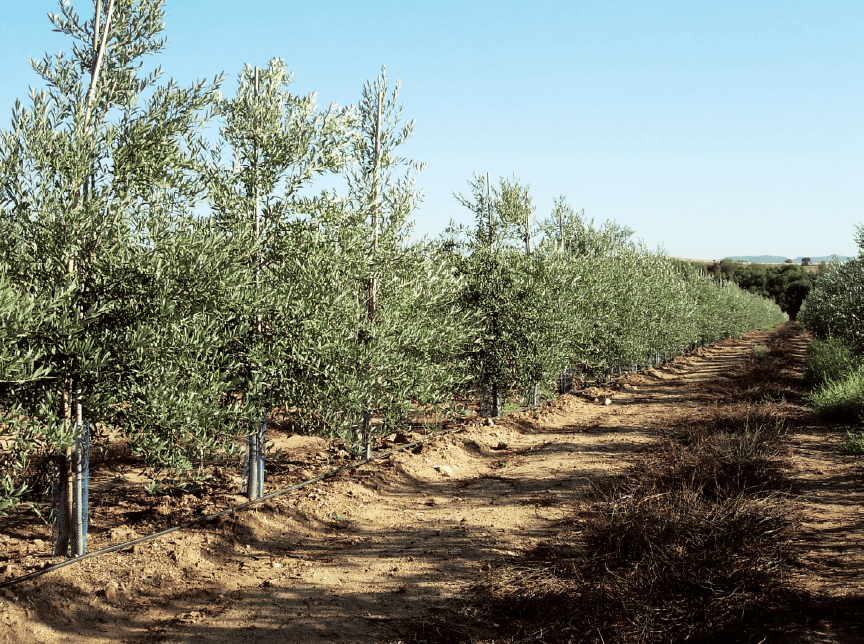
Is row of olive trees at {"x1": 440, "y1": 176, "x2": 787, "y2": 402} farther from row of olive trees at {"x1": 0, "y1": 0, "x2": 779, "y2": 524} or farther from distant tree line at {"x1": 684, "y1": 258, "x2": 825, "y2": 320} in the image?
distant tree line at {"x1": 684, "y1": 258, "x2": 825, "y2": 320}

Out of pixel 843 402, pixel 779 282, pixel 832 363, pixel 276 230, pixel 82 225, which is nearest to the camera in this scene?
pixel 82 225

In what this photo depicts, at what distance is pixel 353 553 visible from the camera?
317 inches

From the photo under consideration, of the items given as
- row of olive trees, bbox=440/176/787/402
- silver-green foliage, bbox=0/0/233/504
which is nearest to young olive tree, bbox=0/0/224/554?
silver-green foliage, bbox=0/0/233/504

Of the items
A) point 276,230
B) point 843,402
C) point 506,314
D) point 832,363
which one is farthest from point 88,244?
point 832,363

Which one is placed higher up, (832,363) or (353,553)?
(832,363)

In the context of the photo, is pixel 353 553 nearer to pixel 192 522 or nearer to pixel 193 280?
pixel 192 522

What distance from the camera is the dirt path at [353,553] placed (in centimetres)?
605

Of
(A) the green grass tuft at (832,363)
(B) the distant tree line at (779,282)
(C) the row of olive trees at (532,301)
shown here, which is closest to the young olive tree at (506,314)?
(C) the row of olive trees at (532,301)

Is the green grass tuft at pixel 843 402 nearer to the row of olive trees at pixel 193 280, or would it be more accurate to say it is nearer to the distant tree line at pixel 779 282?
the row of olive trees at pixel 193 280

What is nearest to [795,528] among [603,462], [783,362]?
[603,462]

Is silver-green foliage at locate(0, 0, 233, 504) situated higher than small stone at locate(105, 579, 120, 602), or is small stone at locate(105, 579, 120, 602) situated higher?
silver-green foliage at locate(0, 0, 233, 504)

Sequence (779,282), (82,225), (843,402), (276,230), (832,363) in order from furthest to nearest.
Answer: (779,282)
(832,363)
(843,402)
(276,230)
(82,225)

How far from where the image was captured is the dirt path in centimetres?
605

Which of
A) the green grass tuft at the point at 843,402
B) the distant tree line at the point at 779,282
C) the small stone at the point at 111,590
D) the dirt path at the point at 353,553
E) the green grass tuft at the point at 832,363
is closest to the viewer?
the dirt path at the point at 353,553
